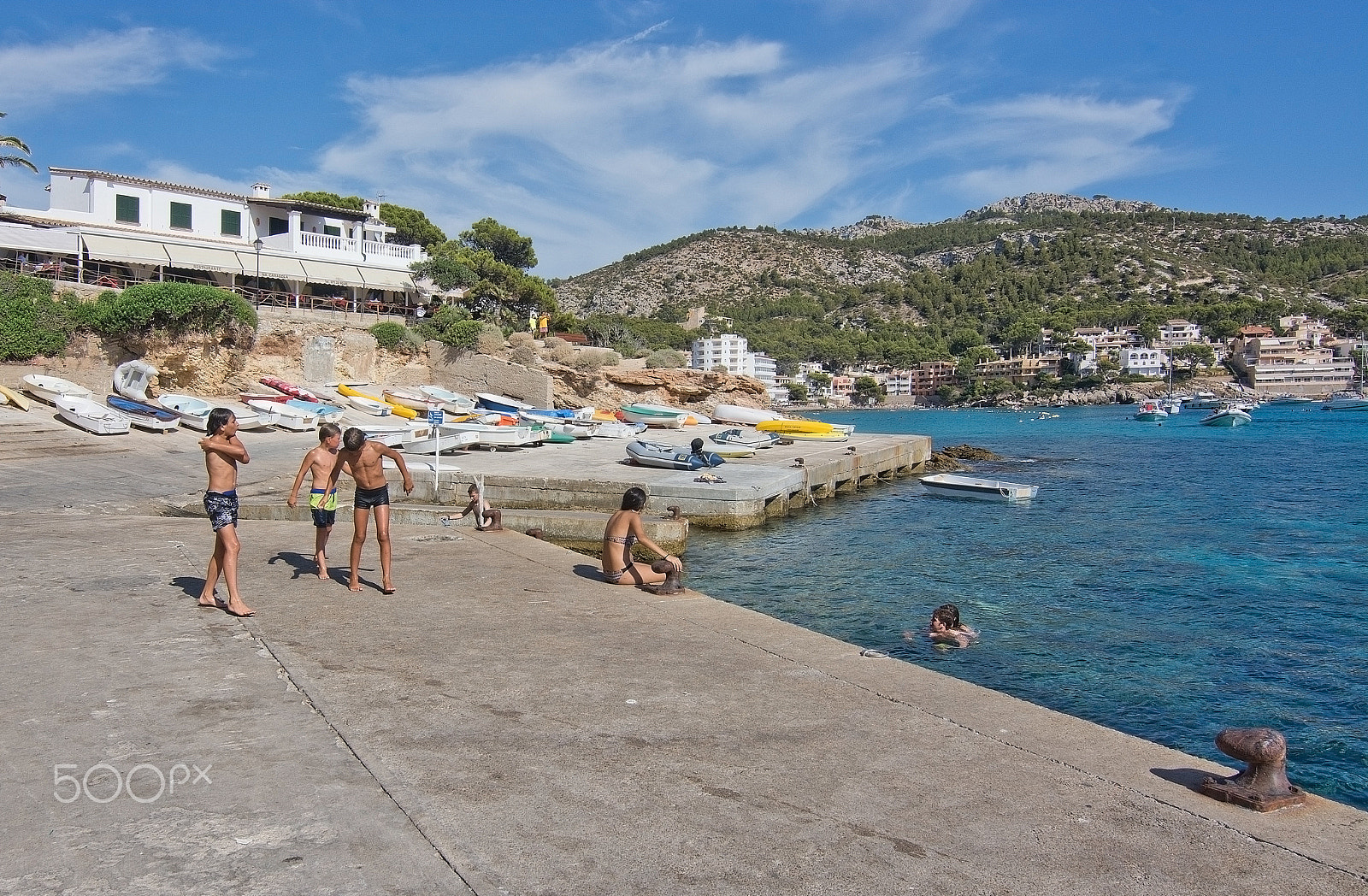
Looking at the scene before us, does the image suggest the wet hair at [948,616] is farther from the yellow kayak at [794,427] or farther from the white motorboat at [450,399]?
the white motorboat at [450,399]

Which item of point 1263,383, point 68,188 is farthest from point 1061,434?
point 1263,383

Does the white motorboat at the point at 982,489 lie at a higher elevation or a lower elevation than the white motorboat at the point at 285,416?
lower

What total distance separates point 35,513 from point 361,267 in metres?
32.4

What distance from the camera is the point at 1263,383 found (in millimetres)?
147250

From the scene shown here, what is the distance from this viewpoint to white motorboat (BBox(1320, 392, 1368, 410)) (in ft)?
359

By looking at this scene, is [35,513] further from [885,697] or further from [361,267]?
[361,267]

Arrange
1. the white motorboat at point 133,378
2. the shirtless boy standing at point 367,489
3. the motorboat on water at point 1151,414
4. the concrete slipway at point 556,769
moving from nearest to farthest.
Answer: the concrete slipway at point 556,769, the shirtless boy standing at point 367,489, the white motorboat at point 133,378, the motorboat on water at point 1151,414

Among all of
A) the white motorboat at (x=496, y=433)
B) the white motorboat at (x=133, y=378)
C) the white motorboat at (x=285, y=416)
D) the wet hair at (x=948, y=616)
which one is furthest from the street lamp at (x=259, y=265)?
the wet hair at (x=948, y=616)

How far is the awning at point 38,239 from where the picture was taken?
33.3 metres

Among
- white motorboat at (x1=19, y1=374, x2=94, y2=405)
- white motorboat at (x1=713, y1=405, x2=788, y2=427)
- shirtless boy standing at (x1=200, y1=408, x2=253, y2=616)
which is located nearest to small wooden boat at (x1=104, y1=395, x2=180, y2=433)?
white motorboat at (x1=19, y1=374, x2=94, y2=405)

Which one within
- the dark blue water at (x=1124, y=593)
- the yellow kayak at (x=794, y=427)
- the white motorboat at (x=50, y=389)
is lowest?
the dark blue water at (x=1124, y=593)

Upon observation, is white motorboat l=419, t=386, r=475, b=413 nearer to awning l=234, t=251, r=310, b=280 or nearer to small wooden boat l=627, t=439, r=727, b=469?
awning l=234, t=251, r=310, b=280

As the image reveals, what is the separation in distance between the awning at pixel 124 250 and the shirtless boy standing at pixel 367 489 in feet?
106

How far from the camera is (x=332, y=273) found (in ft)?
138
